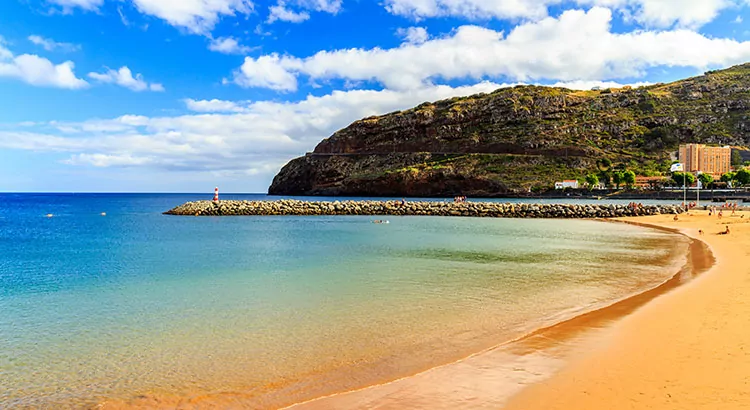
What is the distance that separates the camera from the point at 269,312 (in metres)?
10.3

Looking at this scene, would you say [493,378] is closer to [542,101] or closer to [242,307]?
[242,307]

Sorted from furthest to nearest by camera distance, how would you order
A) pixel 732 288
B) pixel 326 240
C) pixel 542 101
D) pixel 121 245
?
pixel 542 101
pixel 326 240
pixel 121 245
pixel 732 288

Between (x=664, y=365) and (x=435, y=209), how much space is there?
4992 centimetres

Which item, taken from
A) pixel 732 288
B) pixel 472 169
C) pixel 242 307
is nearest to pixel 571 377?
pixel 242 307

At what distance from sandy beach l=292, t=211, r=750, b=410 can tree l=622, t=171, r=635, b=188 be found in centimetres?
10141

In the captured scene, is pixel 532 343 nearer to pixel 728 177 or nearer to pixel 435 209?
pixel 435 209

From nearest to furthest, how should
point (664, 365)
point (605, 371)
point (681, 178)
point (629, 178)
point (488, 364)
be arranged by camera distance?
1. point (605, 371)
2. point (664, 365)
3. point (488, 364)
4. point (681, 178)
5. point (629, 178)

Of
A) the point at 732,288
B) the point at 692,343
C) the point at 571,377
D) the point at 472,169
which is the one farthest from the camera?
the point at 472,169

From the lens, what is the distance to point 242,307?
1080cm

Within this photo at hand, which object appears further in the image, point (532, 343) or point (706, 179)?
point (706, 179)

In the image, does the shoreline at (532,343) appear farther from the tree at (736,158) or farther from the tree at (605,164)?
the tree at (736,158)

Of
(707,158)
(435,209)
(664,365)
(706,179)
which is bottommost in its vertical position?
(664,365)

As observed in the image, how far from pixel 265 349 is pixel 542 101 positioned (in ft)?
463

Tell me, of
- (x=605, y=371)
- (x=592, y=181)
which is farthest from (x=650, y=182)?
(x=605, y=371)
